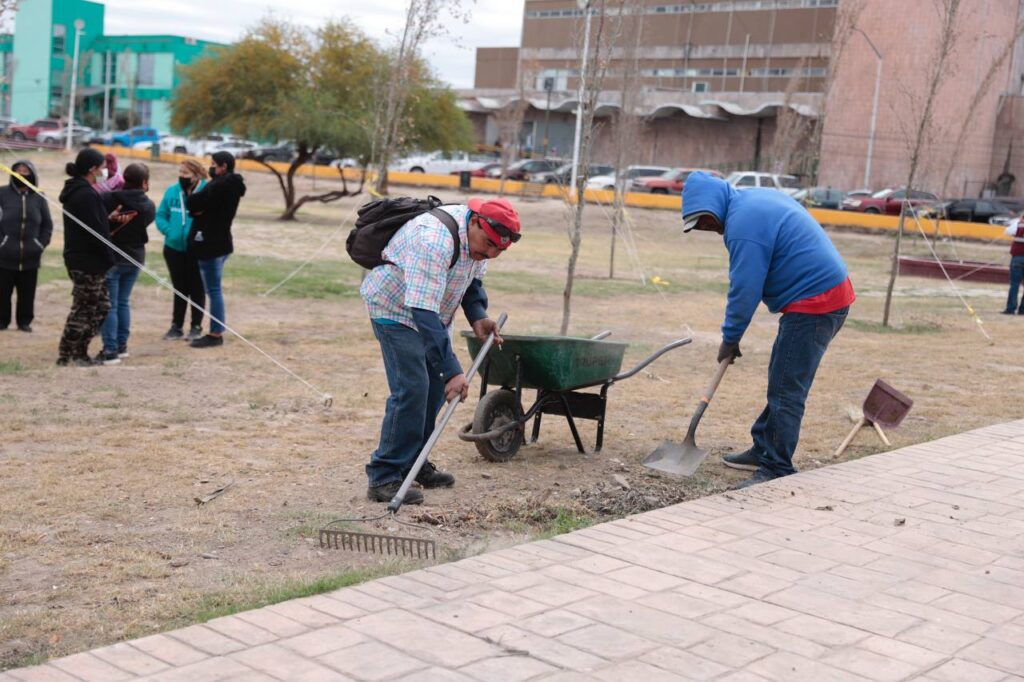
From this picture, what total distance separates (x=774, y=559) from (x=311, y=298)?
10.6m

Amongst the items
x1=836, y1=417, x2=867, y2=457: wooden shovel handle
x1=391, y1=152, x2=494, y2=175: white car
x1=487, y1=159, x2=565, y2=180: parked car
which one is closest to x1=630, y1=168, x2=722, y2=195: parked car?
x1=487, y1=159, x2=565, y2=180: parked car

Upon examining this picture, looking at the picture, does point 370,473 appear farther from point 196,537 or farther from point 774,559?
point 774,559

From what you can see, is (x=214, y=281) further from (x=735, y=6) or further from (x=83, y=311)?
(x=735, y=6)

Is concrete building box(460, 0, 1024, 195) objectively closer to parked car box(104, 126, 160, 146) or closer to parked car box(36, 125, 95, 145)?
parked car box(104, 126, 160, 146)

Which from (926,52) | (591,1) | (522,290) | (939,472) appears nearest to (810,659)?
(939,472)

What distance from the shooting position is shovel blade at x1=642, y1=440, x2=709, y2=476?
6.36 meters

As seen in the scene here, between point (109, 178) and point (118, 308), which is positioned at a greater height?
point (109, 178)

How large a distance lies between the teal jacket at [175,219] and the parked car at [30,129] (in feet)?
160

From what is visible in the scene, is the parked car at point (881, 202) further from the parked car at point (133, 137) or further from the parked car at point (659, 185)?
the parked car at point (133, 137)

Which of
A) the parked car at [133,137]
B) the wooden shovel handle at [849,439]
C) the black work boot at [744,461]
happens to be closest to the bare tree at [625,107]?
the wooden shovel handle at [849,439]

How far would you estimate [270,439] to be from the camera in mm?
7062

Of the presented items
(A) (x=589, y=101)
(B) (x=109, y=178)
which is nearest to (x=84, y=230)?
(B) (x=109, y=178)

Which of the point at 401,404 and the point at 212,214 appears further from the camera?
the point at 212,214

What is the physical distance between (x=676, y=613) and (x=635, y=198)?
36.7 m
